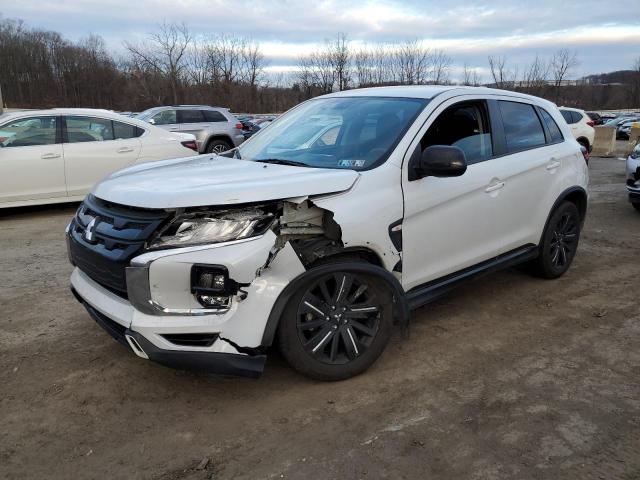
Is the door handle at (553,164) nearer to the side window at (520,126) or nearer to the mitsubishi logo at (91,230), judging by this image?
the side window at (520,126)

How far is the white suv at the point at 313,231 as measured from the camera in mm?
2760

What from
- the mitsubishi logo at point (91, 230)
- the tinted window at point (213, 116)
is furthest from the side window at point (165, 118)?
the mitsubishi logo at point (91, 230)

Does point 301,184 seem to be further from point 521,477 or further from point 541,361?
point 541,361

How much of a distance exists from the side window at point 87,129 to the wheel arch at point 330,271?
656 centimetres

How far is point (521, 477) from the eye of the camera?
2.48 meters

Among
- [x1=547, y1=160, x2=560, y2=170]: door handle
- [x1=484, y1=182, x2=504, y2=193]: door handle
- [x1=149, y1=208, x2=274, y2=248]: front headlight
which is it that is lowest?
[x1=149, y1=208, x2=274, y2=248]: front headlight

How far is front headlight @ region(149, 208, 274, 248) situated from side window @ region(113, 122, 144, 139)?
653 centimetres

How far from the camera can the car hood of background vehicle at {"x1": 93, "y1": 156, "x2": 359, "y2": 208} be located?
2.80 metres

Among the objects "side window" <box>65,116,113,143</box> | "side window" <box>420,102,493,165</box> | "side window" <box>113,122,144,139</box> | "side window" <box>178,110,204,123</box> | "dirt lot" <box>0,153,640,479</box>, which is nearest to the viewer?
"dirt lot" <box>0,153,640,479</box>

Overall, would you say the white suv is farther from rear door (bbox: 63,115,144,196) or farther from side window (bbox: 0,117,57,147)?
side window (bbox: 0,117,57,147)

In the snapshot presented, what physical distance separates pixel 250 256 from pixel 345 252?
0.67 metres

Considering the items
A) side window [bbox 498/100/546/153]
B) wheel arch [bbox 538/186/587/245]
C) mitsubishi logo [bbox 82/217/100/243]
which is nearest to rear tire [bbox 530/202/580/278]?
wheel arch [bbox 538/186/587/245]

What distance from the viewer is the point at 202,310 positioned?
2.76 metres

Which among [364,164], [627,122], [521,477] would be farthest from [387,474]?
[627,122]
